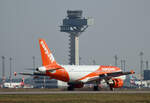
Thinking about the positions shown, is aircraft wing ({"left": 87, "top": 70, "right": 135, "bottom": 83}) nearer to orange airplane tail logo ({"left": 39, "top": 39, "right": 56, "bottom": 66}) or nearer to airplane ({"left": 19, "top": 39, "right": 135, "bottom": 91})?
airplane ({"left": 19, "top": 39, "right": 135, "bottom": 91})

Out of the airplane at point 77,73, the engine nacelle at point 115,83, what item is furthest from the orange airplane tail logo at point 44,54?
the engine nacelle at point 115,83

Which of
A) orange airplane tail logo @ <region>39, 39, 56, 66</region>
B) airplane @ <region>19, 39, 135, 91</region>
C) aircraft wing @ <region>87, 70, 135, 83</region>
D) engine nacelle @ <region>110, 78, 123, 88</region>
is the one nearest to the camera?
orange airplane tail logo @ <region>39, 39, 56, 66</region>

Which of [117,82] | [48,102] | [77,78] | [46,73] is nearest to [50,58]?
[46,73]

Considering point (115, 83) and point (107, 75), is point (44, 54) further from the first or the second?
point (115, 83)

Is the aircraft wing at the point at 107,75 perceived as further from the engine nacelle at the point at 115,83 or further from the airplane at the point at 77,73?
the engine nacelle at the point at 115,83

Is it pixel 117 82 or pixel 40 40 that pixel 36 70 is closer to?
pixel 40 40

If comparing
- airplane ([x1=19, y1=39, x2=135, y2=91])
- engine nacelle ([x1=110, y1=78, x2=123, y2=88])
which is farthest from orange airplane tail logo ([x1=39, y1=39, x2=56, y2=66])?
engine nacelle ([x1=110, y1=78, x2=123, y2=88])

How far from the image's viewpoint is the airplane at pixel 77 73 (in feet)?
301

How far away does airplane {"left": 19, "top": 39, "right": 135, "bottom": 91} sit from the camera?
91.7 m

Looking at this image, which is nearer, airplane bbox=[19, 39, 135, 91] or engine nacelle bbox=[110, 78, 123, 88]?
airplane bbox=[19, 39, 135, 91]

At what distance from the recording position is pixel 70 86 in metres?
100

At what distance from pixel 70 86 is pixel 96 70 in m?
6.23

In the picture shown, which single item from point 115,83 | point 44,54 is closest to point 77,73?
point 115,83

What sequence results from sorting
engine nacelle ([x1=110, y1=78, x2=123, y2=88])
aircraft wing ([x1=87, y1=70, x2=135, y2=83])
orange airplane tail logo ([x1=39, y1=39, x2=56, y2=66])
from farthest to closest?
1. engine nacelle ([x1=110, y1=78, x2=123, y2=88])
2. aircraft wing ([x1=87, y1=70, x2=135, y2=83])
3. orange airplane tail logo ([x1=39, y1=39, x2=56, y2=66])
